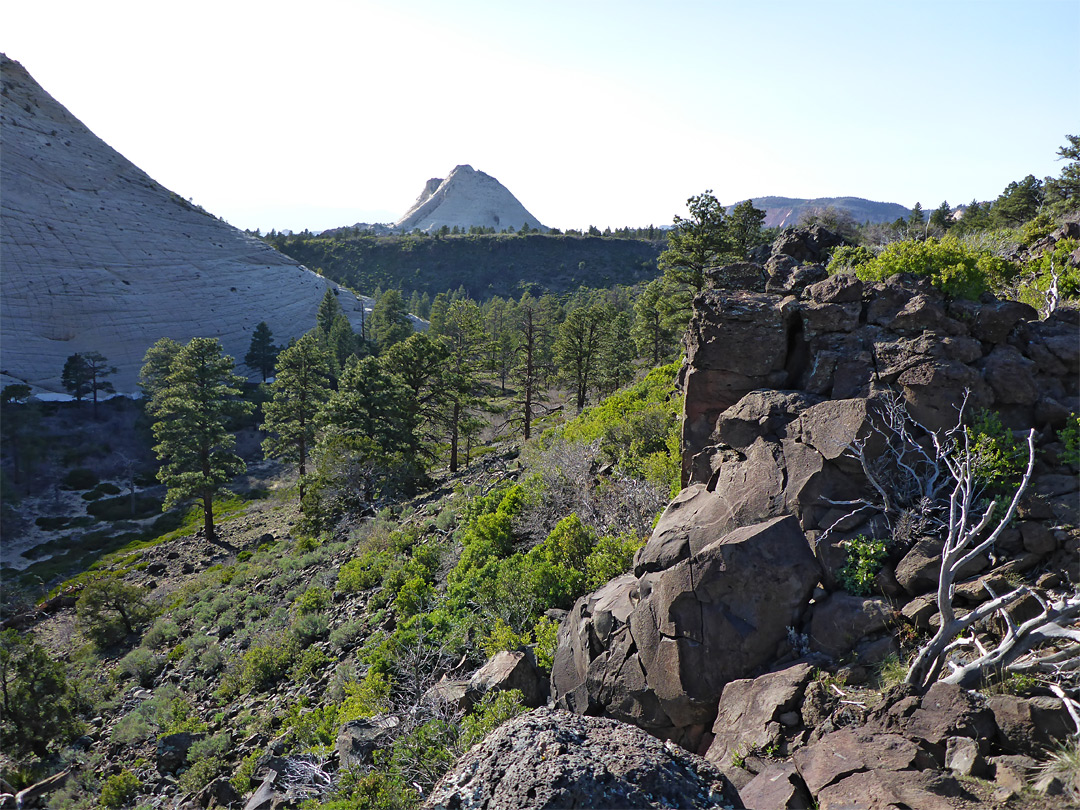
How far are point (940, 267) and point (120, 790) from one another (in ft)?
59.8

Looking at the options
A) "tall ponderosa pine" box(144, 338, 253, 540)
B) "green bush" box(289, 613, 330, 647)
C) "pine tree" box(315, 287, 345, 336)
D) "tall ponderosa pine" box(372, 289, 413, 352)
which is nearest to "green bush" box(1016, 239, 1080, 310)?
"green bush" box(289, 613, 330, 647)

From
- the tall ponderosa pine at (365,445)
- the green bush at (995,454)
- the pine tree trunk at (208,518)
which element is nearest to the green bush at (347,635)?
the tall ponderosa pine at (365,445)

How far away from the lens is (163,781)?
480 inches

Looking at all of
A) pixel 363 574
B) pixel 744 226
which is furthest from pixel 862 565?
pixel 744 226

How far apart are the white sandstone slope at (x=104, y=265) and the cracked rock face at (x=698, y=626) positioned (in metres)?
65.6

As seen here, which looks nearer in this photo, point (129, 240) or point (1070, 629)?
point (1070, 629)

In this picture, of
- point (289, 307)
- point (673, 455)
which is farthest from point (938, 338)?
point (289, 307)

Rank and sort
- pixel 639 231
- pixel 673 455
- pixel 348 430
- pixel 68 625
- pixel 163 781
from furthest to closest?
pixel 639 231 → pixel 348 430 → pixel 68 625 → pixel 673 455 → pixel 163 781

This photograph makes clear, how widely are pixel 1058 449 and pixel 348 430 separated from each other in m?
26.2

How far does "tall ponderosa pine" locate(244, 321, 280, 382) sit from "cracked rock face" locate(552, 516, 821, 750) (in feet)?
201

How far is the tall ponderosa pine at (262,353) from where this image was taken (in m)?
61.0

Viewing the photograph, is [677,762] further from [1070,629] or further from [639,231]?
[639,231]

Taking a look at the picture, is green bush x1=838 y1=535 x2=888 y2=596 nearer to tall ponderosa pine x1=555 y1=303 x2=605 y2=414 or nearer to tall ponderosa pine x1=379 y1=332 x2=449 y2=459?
tall ponderosa pine x1=379 y1=332 x2=449 y2=459

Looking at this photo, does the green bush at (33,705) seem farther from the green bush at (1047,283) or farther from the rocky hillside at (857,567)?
the green bush at (1047,283)
